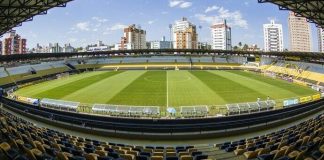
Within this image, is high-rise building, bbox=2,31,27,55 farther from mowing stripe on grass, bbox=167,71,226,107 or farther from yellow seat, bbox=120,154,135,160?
yellow seat, bbox=120,154,135,160

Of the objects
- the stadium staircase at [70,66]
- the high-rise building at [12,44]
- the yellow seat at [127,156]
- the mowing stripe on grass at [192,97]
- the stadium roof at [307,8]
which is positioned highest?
the high-rise building at [12,44]

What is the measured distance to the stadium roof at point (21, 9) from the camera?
14.9 metres

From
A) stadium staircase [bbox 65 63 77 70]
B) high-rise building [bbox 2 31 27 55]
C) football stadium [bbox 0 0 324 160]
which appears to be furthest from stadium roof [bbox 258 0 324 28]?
high-rise building [bbox 2 31 27 55]

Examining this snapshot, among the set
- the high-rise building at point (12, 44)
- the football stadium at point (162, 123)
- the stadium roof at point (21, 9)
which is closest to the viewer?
the football stadium at point (162, 123)

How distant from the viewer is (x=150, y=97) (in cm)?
3391

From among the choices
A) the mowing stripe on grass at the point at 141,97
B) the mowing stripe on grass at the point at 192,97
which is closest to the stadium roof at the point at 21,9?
the mowing stripe on grass at the point at 141,97

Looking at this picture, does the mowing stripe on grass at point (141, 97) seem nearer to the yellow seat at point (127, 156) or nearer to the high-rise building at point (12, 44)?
the yellow seat at point (127, 156)

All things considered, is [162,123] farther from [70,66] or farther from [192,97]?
[70,66]

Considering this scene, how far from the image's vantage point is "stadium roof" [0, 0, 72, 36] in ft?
48.8

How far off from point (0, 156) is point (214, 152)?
7885 mm

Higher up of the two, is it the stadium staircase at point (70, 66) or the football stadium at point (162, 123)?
the stadium staircase at point (70, 66)

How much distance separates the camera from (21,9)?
56.6ft

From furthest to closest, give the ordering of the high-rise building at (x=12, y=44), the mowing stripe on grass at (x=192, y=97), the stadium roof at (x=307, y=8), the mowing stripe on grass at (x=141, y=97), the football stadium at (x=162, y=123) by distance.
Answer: the high-rise building at (x=12, y=44), the mowing stripe on grass at (x=141, y=97), the mowing stripe on grass at (x=192, y=97), the stadium roof at (x=307, y=8), the football stadium at (x=162, y=123)

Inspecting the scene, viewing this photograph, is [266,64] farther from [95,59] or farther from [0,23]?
[0,23]
